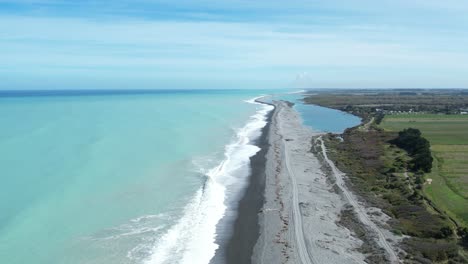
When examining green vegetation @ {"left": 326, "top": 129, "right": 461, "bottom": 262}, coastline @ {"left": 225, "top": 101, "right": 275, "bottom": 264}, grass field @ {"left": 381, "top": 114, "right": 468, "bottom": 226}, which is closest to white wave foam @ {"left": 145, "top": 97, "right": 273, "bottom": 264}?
coastline @ {"left": 225, "top": 101, "right": 275, "bottom": 264}

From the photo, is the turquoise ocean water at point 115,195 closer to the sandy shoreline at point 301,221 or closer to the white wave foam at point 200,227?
the white wave foam at point 200,227

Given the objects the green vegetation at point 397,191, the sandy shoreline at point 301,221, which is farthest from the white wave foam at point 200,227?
the green vegetation at point 397,191

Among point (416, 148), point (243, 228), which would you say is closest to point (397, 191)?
point (243, 228)

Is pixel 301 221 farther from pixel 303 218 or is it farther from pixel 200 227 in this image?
pixel 200 227

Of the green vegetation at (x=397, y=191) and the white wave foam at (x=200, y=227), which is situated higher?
the green vegetation at (x=397, y=191)

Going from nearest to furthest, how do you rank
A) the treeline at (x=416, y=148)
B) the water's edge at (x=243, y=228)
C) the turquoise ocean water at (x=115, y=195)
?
the water's edge at (x=243, y=228) < the turquoise ocean water at (x=115, y=195) < the treeline at (x=416, y=148)

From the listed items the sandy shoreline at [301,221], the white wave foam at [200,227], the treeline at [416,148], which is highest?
the treeline at [416,148]
